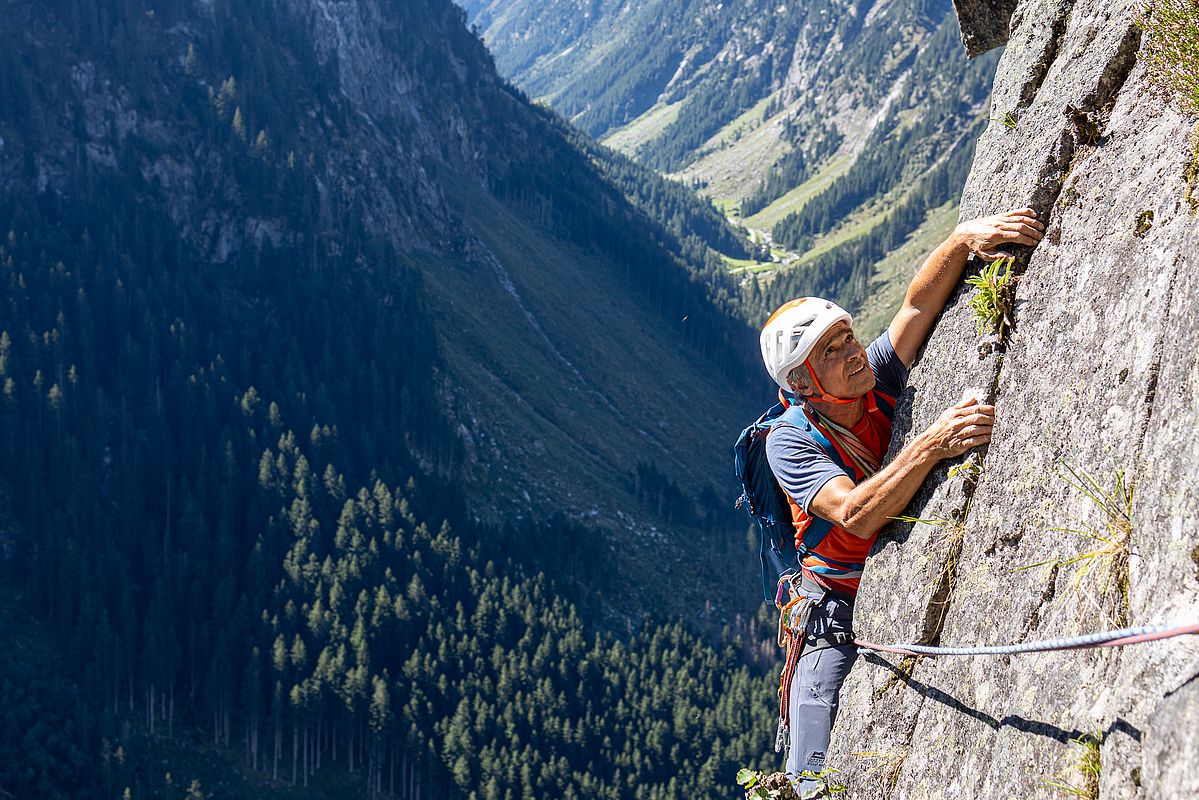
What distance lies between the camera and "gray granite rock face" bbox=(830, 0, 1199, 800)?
5582 mm

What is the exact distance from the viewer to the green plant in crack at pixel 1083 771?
5719 mm

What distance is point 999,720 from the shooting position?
6828mm

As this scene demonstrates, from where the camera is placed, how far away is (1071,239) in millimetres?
7863

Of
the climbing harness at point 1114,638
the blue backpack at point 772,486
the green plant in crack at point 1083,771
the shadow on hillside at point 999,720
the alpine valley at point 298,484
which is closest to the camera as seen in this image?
the climbing harness at point 1114,638

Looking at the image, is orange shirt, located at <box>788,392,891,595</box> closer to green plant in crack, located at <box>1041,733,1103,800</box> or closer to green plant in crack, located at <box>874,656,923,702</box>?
green plant in crack, located at <box>874,656,923,702</box>

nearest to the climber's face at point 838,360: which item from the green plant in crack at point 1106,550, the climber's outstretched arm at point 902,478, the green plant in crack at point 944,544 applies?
the climber's outstretched arm at point 902,478

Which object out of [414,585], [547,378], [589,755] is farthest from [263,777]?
[547,378]

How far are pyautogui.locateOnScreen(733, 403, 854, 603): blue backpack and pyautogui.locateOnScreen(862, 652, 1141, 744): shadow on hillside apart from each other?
1.29 m

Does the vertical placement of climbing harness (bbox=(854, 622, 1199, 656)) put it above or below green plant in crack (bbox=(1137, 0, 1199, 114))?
below

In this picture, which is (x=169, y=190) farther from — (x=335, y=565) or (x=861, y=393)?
(x=861, y=393)

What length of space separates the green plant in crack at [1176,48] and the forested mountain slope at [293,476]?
4076 inches

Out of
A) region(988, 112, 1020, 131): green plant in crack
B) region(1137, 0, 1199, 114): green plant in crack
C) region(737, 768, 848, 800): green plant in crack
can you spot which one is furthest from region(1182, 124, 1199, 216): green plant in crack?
region(737, 768, 848, 800): green plant in crack

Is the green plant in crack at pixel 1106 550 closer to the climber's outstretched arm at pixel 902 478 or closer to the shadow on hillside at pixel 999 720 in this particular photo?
the shadow on hillside at pixel 999 720

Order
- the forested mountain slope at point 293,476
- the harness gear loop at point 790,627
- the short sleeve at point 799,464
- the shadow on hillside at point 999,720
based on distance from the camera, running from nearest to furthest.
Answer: the shadow on hillside at point 999,720, the short sleeve at point 799,464, the harness gear loop at point 790,627, the forested mountain slope at point 293,476
